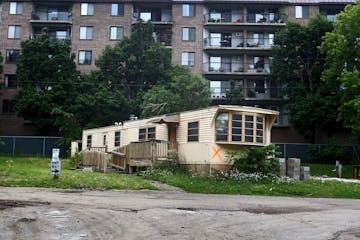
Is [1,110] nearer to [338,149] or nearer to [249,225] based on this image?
[338,149]

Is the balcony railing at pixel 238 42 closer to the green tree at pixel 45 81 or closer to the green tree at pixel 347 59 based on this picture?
the green tree at pixel 347 59

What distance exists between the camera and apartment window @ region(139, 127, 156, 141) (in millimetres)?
24747

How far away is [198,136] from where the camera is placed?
21.7 metres

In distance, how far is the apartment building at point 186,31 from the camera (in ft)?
170

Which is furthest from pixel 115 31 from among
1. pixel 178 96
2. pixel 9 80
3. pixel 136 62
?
pixel 178 96

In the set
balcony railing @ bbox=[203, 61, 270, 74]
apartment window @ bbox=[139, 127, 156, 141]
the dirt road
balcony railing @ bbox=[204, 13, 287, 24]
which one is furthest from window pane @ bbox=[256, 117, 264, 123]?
balcony railing @ bbox=[204, 13, 287, 24]

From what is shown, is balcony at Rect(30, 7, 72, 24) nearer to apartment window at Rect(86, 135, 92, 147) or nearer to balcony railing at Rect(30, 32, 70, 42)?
balcony railing at Rect(30, 32, 70, 42)

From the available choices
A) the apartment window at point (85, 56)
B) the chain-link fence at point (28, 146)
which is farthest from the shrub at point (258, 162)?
the apartment window at point (85, 56)

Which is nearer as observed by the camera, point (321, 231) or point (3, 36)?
point (321, 231)

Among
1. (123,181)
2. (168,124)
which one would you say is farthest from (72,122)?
(123,181)

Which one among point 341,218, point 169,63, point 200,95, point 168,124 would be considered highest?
point 169,63

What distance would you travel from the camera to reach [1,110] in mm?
51656

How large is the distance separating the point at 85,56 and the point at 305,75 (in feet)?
80.6

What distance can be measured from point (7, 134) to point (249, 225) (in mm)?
46524
